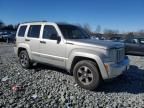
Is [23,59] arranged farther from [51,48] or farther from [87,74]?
[87,74]

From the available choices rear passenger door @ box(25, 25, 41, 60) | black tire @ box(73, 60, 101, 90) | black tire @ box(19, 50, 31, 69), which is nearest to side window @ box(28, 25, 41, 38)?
rear passenger door @ box(25, 25, 41, 60)

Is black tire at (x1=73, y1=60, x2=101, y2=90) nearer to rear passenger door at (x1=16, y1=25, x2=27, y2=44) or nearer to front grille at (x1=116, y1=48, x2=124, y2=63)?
front grille at (x1=116, y1=48, x2=124, y2=63)

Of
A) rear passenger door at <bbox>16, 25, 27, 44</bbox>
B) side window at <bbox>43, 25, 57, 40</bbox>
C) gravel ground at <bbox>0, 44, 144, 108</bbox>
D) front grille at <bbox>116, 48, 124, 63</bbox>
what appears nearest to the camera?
gravel ground at <bbox>0, 44, 144, 108</bbox>

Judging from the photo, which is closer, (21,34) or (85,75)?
(85,75)

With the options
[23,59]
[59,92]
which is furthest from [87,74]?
[23,59]

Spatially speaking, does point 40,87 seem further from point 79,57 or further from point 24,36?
point 24,36

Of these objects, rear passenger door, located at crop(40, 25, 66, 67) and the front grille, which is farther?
rear passenger door, located at crop(40, 25, 66, 67)

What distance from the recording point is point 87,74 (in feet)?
20.2

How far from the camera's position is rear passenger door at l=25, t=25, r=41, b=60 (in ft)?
25.5

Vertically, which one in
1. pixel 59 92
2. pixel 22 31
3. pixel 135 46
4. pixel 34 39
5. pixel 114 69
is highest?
pixel 22 31

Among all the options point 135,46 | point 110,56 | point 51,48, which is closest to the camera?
point 110,56

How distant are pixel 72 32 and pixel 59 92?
246 cm

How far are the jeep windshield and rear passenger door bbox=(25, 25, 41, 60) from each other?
1.09 meters

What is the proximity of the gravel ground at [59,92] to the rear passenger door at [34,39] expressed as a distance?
79 centimetres
